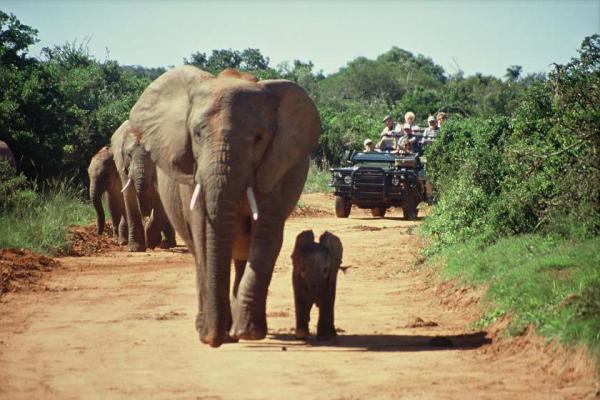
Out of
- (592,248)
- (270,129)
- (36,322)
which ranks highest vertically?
(270,129)

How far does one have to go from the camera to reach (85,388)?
9.31 metres

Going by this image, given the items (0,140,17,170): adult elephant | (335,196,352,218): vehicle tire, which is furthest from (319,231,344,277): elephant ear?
(335,196,352,218): vehicle tire

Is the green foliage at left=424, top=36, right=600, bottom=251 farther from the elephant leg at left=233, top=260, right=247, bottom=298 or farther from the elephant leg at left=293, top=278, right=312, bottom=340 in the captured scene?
the elephant leg at left=233, top=260, right=247, bottom=298

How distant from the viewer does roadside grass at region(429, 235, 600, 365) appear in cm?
976

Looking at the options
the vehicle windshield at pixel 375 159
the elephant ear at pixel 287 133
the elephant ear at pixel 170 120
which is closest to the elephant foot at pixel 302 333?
the elephant ear at pixel 287 133

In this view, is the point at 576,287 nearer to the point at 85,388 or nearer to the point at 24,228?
the point at 85,388

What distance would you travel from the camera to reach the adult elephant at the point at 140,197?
2036 centimetres

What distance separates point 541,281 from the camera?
1156 centimetres

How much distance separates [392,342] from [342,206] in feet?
57.8

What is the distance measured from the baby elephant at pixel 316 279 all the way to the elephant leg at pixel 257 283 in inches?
10.4

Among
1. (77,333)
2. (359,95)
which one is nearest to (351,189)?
(77,333)

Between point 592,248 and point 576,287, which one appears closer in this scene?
point 576,287

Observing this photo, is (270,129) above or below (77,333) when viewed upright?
above

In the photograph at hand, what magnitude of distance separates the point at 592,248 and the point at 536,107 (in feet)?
14.0
